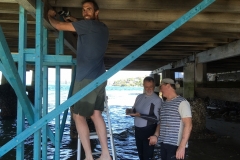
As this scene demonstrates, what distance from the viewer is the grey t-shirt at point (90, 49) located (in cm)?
303

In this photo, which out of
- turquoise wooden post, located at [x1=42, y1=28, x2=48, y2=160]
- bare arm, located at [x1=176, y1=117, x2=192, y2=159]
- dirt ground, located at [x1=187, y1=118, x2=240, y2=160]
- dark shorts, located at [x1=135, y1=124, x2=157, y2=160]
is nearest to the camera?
bare arm, located at [x1=176, y1=117, x2=192, y2=159]

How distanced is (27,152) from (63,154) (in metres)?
1.13

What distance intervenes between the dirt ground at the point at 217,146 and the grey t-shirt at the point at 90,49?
16.7 ft

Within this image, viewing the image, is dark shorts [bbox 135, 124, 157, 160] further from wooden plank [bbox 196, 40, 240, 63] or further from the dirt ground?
wooden plank [bbox 196, 40, 240, 63]

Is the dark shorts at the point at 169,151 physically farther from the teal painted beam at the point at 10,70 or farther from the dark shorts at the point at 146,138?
the teal painted beam at the point at 10,70

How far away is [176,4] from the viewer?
4293mm

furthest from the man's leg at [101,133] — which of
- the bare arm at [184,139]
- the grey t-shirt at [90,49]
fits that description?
the bare arm at [184,139]

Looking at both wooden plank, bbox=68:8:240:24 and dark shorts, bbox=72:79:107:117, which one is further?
wooden plank, bbox=68:8:240:24

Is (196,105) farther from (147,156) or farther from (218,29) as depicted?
(147,156)

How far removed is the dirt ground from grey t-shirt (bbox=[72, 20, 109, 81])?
5.09 m

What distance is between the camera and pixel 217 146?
27.1 ft

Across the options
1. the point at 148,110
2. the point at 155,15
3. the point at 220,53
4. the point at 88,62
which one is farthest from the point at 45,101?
the point at 220,53

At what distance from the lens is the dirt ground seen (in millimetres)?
7293

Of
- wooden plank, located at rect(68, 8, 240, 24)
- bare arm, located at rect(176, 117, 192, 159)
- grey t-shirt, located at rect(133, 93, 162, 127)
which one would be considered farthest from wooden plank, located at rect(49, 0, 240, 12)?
bare arm, located at rect(176, 117, 192, 159)
